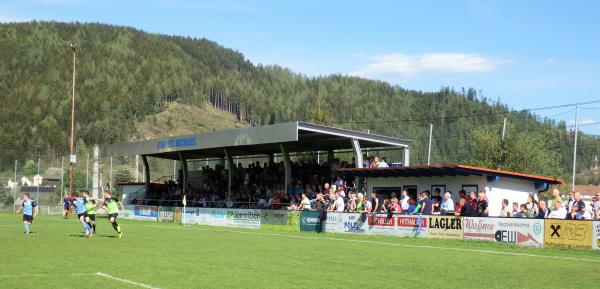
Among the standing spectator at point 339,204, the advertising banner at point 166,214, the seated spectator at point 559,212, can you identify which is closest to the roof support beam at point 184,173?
the advertising banner at point 166,214

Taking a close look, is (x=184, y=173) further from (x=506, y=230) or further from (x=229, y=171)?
(x=506, y=230)

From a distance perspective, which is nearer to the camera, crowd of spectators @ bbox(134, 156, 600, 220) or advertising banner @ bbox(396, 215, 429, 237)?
crowd of spectators @ bbox(134, 156, 600, 220)

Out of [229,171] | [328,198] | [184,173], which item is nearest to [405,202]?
[328,198]

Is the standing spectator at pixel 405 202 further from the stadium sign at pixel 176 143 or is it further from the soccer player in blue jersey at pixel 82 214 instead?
the stadium sign at pixel 176 143

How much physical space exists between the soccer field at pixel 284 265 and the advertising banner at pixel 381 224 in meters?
4.74

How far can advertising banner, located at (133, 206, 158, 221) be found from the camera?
1802 inches

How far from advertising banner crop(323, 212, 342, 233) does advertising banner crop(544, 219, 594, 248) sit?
34.4ft

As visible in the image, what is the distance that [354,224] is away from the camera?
29547mm

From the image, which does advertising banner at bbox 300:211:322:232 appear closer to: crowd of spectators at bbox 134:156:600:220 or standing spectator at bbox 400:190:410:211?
crowd of spectators at bbox 134:156:600:220

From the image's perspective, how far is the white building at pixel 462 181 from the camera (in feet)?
91.8

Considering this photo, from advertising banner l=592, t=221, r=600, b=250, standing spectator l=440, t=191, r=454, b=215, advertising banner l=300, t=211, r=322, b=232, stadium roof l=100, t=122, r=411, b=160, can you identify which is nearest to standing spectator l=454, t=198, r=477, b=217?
standing spectator l=440, t=191, r=454, b=215

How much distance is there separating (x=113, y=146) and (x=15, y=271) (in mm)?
38335

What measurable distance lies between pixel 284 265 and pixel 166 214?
3011 centimetres

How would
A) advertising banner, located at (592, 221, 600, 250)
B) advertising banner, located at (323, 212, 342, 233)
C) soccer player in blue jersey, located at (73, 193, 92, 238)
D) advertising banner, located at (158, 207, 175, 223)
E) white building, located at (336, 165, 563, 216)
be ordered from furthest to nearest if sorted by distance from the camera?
1. advertising banner, located at (158, 207, 175, 223)
2. advertising banner, located at (323, 212, 342, 233)
3. white building, located at (336, 165, 563, 216)
4. soccer player in blue jersey, located at (73, 193, 92, 238)
5. advertising banner, located at (592, 221, 600, 250)
